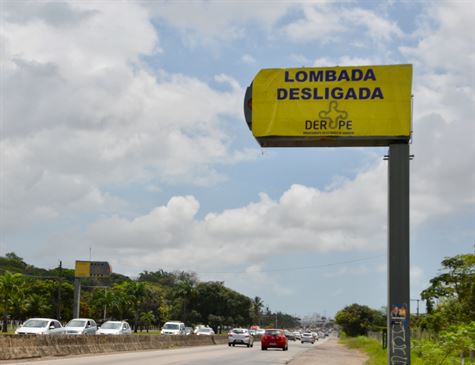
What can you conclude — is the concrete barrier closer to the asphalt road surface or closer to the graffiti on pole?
the asphalt road surface

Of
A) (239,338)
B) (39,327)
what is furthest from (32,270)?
(39,327)

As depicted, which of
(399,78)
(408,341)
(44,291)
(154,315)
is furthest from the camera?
(154,315)

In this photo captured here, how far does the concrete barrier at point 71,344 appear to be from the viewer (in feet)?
86.0

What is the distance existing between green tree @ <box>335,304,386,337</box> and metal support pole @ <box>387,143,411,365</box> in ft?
376

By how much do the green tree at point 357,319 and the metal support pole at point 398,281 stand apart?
376 feet

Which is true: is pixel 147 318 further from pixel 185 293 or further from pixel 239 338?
pixel 239 338

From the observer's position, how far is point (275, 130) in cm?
1786

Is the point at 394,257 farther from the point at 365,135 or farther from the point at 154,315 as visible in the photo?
the point at 154,315

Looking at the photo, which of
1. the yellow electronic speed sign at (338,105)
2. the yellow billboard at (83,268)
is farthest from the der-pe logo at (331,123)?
the yellow billboard at (83,268)

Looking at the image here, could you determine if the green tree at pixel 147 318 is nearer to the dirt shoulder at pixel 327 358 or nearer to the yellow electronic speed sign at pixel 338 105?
the dirt shoulder at pixel 327 358

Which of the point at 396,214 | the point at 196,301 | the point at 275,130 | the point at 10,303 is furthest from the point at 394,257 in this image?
the point at 196,301

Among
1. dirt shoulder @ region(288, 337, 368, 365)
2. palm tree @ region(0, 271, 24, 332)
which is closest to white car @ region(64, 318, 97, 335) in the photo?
dirt shoulder @ region(288, 337, 368, 365)

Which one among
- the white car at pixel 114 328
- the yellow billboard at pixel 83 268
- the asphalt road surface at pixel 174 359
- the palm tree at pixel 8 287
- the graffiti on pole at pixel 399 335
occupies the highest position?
the yellow billboard at pixel 83 268

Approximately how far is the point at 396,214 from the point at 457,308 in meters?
33.8
